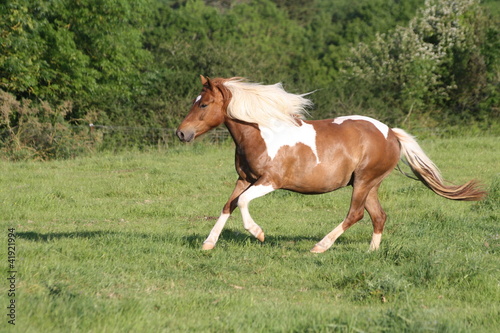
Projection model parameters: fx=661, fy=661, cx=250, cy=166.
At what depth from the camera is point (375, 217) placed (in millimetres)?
8492

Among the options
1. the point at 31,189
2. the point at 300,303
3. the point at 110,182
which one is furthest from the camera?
the point at 110,182

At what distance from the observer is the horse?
7.73 metres

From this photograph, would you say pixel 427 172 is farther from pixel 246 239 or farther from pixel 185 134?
pixel 185 134

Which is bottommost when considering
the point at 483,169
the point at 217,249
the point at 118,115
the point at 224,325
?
the point at 118,115

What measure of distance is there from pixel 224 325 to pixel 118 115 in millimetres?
24559

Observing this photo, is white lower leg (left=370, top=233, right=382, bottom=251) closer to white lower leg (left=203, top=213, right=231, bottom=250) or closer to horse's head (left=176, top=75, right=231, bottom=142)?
white lower leg (left=203, top=213, right=231, bottom=250)

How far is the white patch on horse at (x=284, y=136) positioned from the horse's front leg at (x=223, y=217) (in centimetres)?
54

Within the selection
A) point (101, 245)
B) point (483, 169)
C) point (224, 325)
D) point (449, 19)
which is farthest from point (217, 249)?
point (449, 19)

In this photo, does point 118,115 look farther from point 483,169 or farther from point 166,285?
point 166,285

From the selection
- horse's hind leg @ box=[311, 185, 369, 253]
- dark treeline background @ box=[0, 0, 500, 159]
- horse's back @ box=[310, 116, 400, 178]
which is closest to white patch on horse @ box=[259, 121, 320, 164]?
horse's back @ box=[310, 116, 400, 178]

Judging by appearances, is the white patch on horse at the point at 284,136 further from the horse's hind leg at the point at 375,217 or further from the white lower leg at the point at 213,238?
the horse's hind leg at the point at 375,217

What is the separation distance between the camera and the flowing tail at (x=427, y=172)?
877cm

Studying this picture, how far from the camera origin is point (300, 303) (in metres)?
5.63

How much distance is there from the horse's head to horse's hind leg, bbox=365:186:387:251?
2251mm
